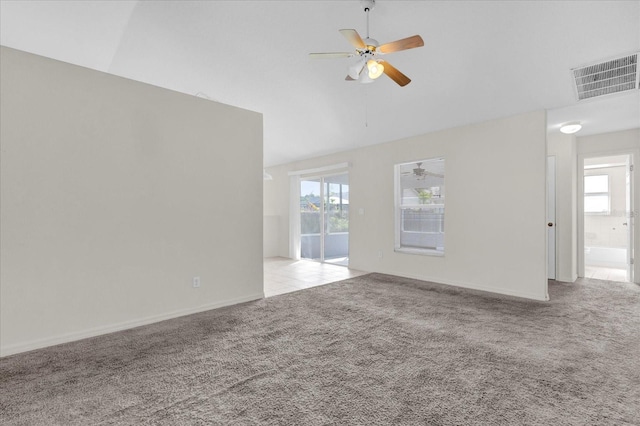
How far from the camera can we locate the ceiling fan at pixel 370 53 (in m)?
2.43

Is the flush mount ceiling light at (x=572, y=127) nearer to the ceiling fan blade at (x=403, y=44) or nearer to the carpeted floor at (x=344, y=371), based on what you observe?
the carpeted floor at (x=344, y=371)

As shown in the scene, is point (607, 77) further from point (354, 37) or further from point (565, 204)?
point (354, 37)

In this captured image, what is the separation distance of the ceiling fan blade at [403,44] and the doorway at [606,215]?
6.33 m

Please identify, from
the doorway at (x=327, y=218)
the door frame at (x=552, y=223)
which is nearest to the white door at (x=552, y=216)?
the door frame at (x=552, y=223)

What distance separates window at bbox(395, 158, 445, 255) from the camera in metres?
5.12

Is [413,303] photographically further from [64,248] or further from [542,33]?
[64,248]

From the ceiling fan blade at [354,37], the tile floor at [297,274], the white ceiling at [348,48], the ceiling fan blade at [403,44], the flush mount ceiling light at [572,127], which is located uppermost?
the white ceiling at [348,48]

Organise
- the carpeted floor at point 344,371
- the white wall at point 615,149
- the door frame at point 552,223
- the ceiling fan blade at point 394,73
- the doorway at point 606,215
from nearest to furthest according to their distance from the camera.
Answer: the carpeted floor at point 344,371 → the ceiling fan blade at point 394,73 → the white wall at point 615,149 → the door frame at point 552,223 → the doorway at point 606,215

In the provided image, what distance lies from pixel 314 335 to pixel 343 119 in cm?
356

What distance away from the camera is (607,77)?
10.7 ft

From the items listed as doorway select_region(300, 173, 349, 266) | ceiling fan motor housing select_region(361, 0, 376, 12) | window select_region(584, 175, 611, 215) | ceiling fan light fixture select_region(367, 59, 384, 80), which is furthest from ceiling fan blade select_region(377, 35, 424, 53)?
window select_region(584, 175, 611, 215)

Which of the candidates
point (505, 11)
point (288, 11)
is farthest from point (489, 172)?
point (288, 11)

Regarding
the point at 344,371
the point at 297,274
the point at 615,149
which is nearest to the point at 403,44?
the point at 344,371

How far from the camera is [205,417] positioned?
65.1 inches
